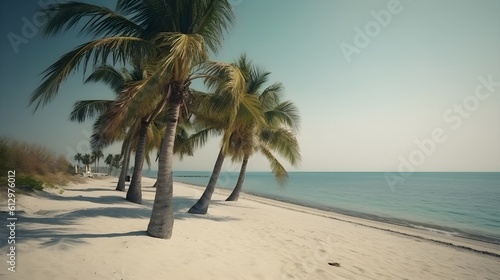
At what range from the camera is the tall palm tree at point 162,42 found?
5.51m

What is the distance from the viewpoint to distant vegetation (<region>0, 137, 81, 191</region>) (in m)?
9.87

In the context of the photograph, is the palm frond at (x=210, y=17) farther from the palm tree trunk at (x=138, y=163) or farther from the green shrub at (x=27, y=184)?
the green shrub at (x=27, y=184)

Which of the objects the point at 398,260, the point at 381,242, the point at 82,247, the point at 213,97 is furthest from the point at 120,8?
the point at 381,242

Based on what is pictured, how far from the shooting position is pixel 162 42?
247 inches

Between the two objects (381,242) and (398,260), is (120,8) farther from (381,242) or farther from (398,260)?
(381,242)

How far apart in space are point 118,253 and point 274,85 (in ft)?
39.6

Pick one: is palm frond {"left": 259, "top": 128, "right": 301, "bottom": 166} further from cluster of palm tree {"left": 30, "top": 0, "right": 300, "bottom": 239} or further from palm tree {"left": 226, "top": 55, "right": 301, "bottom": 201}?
cluster of palm tree {"left": 30, "top": 0, "right": 300, "bottom": 239}

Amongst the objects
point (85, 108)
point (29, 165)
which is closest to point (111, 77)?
point (85, 108)

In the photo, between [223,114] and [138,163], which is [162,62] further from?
[138,163]

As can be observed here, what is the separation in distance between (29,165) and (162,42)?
54.3 feet

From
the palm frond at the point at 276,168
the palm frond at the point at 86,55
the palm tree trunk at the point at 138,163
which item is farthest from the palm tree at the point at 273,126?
the palm frond at the point at 86,55

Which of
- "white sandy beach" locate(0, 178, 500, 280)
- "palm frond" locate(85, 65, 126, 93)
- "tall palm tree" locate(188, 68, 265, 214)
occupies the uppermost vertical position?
"palm frond" locate(85, 65, 126, 93)

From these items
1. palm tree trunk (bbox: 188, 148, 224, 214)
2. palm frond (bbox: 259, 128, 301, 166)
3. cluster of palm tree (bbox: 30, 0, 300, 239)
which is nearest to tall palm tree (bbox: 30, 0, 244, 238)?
cluster of palm tree (bbox: 30, 0, 300, 239)

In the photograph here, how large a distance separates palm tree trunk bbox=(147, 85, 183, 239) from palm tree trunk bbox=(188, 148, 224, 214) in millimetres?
5118
